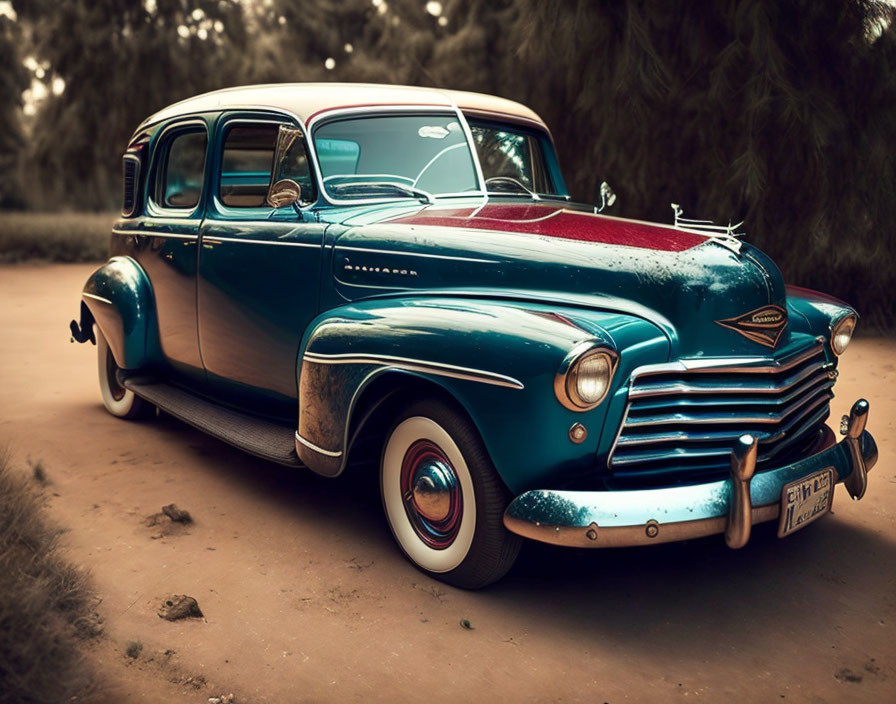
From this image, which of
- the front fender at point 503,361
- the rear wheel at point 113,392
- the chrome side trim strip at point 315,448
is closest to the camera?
the front fender at point 503,361

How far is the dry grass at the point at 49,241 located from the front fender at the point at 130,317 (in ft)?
39.8

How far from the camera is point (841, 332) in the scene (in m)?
3.86

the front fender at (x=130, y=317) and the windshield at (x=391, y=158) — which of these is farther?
the front fender at (x=130, y=317)

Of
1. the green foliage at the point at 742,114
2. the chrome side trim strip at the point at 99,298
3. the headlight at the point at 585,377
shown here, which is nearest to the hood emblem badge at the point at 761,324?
the headlight at the point at 585,377

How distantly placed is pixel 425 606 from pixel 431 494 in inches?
15.8

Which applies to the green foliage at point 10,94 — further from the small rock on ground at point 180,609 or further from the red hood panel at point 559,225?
the small rock on ground at point 180,609

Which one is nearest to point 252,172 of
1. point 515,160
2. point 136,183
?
point 136,183

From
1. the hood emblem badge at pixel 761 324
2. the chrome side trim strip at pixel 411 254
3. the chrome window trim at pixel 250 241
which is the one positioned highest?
the chrome side trim strip at pixel 411 254

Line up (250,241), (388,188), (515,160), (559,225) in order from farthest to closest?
(515,160) → (250,241) → (388,188) → (559,225)

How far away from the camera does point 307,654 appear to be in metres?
2.89

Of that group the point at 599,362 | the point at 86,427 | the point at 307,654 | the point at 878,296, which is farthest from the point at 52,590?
the point at 878,296

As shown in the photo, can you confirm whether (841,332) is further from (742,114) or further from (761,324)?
(742,114)

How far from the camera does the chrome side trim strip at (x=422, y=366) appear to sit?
2.93 m

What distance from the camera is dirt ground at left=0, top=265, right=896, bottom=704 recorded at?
2736 millimetres
